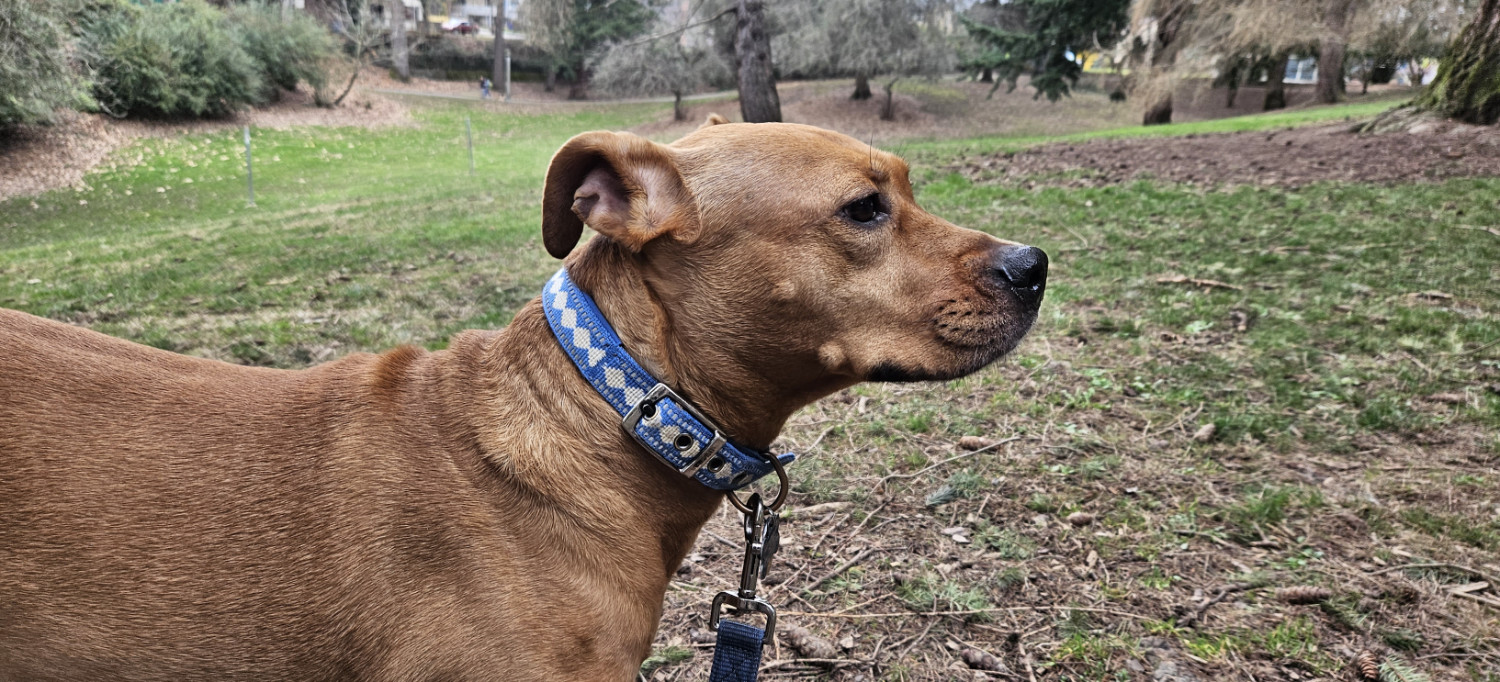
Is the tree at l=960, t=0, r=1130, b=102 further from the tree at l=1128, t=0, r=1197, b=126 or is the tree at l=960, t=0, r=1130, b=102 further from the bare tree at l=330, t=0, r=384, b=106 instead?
the bare tree at l=330, t=0, r=384, b=106

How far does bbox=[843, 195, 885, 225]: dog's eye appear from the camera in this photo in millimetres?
2530

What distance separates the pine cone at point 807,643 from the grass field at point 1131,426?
4 centimetres

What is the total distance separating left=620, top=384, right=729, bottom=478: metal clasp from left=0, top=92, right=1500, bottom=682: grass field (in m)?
1.28

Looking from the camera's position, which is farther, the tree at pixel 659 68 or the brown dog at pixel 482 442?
the tree at pixel 659 68

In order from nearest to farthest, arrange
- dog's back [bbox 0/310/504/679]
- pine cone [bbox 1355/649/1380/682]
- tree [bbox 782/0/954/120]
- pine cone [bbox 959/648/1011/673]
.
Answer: dog's back [bbox 0/310/504/679] < pine cone [bbox 1355/649/1380/682] < pine cone [bbox 959/648/1011/673] < tree [bbox 782/0/954/120]

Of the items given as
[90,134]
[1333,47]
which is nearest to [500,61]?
[90,134]

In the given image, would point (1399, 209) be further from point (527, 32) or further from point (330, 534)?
point (527, 32)

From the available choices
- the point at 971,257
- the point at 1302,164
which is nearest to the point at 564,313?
the point at 971,257

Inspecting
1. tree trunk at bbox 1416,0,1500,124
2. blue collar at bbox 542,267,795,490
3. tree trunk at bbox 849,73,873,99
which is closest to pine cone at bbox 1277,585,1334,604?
blue collar at bbox 542,267,795,490

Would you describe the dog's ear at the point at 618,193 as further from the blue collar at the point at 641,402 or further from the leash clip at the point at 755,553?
the leash clip at the point at 755,553

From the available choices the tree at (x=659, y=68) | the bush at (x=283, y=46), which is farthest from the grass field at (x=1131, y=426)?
the tree at (x=659, y=68)

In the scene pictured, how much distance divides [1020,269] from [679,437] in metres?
1.20

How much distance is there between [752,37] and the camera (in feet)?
53.4

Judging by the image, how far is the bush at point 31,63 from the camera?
12422 mm
